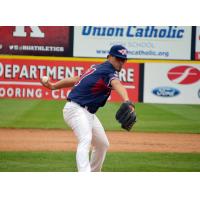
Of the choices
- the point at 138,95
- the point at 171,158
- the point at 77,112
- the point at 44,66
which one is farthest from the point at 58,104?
the point at 77,112

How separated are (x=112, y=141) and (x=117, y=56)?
3.17 metres

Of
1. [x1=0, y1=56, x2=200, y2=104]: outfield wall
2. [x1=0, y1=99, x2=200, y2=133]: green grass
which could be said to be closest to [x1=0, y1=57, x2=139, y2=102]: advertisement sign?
[x1=0, y1=56, x2=200, y2=104]: outfield wall

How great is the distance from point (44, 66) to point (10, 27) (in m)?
0.77

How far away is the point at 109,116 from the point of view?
9008 millimetres

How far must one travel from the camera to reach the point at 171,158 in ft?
26.8

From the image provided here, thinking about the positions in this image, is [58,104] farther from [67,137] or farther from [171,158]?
[171,158]

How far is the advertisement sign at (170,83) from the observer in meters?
8.57

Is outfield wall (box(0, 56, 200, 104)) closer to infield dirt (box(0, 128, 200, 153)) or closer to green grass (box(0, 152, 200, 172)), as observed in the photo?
infield dirt (box(0, 128, 200, 153))

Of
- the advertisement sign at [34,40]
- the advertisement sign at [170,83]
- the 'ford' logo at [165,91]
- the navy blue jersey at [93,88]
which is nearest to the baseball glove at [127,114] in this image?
the navy blue jersey at [93,88]

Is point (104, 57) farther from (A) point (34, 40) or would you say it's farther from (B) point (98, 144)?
(B) point (98, 144)

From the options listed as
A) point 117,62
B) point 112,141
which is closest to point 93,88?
point 117,62

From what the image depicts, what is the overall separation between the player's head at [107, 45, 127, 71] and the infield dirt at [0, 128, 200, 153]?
2.55 metres

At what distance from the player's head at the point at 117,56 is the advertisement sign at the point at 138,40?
5.97ft

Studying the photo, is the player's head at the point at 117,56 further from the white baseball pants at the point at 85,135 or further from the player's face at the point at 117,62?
the white baseball pants at the point at 85,135
